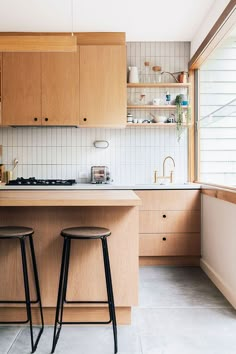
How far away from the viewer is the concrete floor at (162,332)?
2256mm

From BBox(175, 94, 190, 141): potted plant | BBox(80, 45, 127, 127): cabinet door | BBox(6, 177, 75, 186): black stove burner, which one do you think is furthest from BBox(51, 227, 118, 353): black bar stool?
BBox(175, 94, 190, 141): potted plant

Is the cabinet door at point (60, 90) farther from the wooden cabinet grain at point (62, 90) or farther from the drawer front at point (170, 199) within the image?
the drawer front at point (170, 199)

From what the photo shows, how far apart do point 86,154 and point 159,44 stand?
5.41 ft

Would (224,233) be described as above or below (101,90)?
below

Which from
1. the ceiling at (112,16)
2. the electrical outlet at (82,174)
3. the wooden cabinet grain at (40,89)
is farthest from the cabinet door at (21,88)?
the electrical outlet at (82,174)

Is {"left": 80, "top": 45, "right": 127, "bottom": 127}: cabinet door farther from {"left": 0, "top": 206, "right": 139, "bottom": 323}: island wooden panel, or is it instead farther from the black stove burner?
{"left": 0, "top": 206, "right": 139, "bottom": 323}: island wooden panel

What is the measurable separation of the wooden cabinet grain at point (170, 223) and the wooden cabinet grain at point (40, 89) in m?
1.33

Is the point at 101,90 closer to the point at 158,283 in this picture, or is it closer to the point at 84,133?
the point at 84,133

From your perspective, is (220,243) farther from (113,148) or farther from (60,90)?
(60,90)

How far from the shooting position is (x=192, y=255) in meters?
4.19

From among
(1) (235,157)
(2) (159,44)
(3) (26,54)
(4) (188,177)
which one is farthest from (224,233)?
(3) (26,54)

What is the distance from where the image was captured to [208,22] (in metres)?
3.83

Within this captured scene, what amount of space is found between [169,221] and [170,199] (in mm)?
242

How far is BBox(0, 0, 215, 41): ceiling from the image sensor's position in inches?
143
